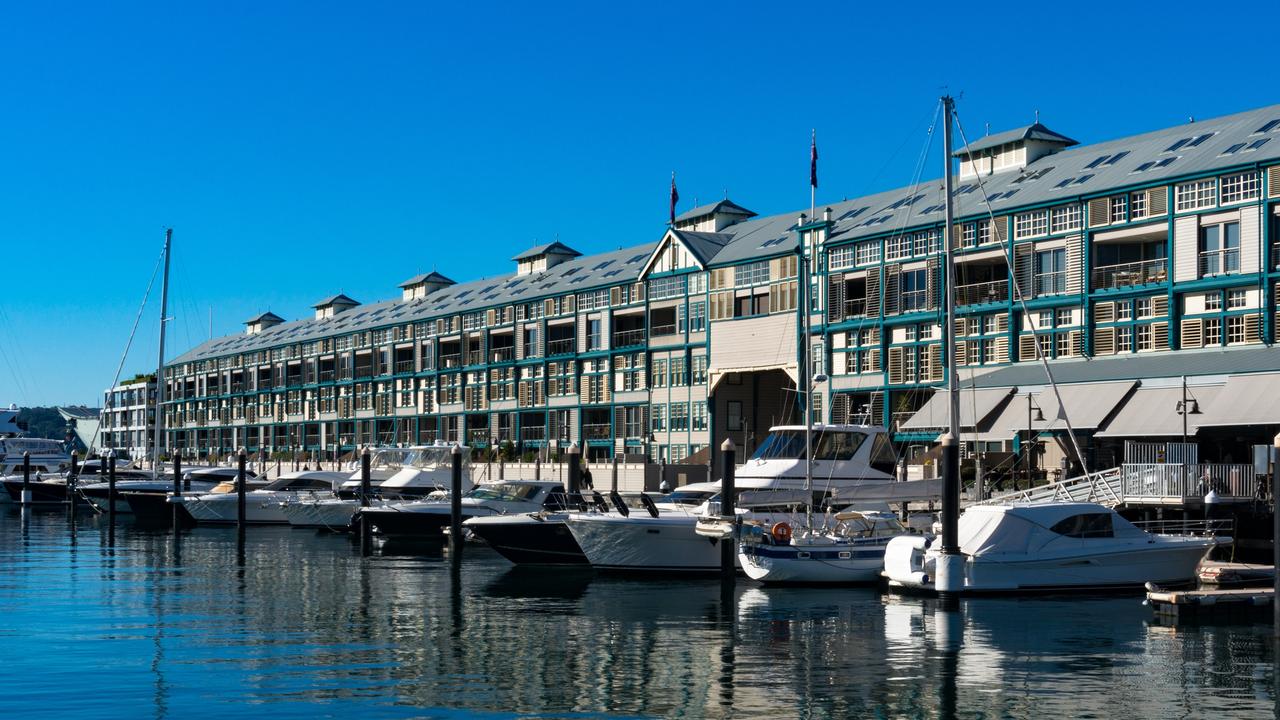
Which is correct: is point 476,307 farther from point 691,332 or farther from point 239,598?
point 239,598

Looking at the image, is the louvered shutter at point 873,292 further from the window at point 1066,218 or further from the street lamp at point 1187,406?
the street lamp at point 1187,406

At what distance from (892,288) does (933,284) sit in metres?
2.96

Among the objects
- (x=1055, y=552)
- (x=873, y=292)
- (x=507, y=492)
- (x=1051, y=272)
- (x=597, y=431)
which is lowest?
(x=1055, y=552)

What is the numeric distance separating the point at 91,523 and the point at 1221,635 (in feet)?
218

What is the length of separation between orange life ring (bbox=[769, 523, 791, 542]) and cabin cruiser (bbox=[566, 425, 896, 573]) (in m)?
1.47

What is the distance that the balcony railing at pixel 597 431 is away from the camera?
9175cm

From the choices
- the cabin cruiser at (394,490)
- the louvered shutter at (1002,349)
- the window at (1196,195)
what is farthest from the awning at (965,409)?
the cabin cruiser at (394,490)

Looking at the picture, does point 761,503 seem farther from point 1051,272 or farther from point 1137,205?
point 1137,205

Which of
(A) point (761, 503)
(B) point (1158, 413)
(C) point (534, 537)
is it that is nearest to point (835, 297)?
(B) point (1158, 413)

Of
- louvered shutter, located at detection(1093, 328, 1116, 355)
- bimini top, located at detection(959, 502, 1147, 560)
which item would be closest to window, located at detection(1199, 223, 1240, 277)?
louvered shutter, located at detection(1093, 328, 1116, 355)

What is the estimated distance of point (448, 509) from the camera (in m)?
61.6

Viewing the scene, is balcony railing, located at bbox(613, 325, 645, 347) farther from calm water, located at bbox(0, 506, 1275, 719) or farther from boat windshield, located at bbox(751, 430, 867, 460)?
calm water, located at bbox(0, 506, 1275, 719)

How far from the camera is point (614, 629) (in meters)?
32.4

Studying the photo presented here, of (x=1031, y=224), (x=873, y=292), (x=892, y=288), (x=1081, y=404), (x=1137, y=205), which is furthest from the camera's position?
(x=873, y=292)
